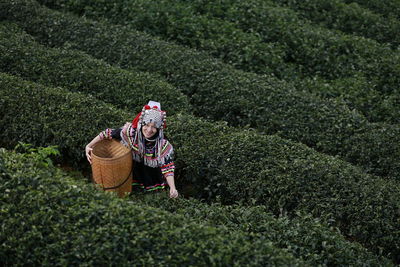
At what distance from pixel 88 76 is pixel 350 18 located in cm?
674

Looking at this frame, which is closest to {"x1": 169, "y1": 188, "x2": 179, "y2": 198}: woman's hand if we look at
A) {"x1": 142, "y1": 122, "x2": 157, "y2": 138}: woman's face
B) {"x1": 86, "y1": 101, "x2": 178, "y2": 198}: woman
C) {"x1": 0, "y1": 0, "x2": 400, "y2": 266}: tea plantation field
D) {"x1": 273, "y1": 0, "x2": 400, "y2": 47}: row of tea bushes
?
{"x1": 86, "y1": 101, "x2": 178, "y2": 198}: woman

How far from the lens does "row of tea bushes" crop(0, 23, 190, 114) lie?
798 centimetres

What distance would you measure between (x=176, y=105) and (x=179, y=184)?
164cm

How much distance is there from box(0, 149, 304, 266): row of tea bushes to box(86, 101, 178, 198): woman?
2.75 feet

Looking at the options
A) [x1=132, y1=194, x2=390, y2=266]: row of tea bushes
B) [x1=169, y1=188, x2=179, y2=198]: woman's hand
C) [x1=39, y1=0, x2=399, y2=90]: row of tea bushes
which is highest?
[x1=39, y1=0, x2=399, y2=90]: row of tea bushes

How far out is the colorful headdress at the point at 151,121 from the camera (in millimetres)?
5445

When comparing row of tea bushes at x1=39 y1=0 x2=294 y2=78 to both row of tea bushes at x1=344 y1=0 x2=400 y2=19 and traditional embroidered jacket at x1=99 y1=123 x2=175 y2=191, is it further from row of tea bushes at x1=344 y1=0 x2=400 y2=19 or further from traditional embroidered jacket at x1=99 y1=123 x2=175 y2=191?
traditional embroidered jacket at x1=99 y1=123 x2=175 y2=191

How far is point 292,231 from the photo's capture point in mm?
5359

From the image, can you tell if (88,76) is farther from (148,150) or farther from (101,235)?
(101,235)

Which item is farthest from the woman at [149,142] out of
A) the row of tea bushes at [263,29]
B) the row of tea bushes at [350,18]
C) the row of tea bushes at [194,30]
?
the row of tea bushes at [350,18]

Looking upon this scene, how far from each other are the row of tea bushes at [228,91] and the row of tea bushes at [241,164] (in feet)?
3.83

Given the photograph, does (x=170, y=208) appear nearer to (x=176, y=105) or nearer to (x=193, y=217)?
(x=193, y=217)

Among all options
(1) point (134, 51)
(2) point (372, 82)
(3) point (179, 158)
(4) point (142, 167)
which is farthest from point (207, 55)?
(4) point (142, 167)

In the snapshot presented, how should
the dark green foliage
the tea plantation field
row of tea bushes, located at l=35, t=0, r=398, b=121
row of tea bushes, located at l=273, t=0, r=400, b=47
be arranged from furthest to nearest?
row of tea bushes, located at l=273, t=0, r=400, b=47 → row of tea bushes, located at l=35, t=0, r=398, b=121 → the dark green foliage → the tea plantation field
